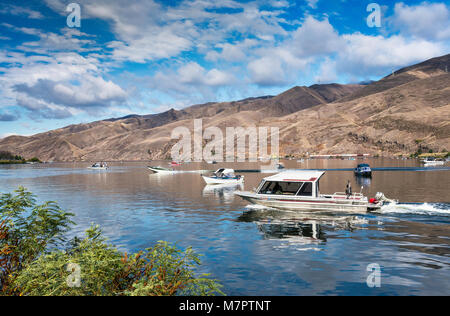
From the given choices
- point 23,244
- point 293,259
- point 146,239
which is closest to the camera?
point 23,244

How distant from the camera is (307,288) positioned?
15062 mm

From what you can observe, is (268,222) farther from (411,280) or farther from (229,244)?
(411,280)

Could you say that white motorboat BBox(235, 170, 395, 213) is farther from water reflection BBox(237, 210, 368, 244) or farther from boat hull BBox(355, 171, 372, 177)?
boat hull BBox(355, 171, 372, 177)

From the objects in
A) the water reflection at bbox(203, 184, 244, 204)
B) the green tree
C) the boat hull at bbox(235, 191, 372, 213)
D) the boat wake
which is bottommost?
the water reflection at bbox(203, 184, 244, 204)

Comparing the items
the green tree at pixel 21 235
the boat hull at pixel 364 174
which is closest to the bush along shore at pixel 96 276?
the green tree at pixel 21 235

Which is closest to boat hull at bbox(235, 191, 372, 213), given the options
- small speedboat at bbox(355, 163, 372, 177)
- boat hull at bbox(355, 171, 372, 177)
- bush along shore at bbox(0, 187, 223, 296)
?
bush along shore at bbox(0, 187, 223, 296)

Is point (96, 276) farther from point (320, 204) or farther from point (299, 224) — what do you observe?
point (320, 204)

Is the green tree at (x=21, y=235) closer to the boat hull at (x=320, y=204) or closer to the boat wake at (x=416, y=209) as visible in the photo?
the boat hull at (x=320, y=204)

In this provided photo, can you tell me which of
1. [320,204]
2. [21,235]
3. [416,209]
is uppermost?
[21,235]

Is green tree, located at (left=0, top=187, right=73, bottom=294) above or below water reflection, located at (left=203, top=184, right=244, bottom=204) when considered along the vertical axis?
above

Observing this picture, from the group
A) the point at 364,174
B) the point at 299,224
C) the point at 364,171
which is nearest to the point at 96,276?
the point at 299,224
